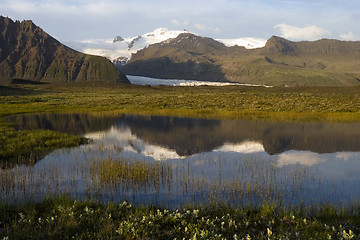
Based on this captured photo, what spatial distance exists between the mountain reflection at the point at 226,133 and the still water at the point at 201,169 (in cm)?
10

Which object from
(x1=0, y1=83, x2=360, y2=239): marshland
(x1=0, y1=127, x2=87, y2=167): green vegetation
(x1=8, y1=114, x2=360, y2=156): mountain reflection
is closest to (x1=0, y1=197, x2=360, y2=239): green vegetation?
(x1=0, y1=83, x2=360, y2=239): marshland

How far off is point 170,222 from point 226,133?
84.1 feet

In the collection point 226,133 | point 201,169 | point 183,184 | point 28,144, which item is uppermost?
point 28,144

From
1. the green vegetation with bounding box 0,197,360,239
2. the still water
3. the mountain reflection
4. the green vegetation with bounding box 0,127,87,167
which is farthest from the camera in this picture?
the mountain reflection

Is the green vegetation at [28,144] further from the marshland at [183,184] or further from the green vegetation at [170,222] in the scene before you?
the green vegetation at [170,222]

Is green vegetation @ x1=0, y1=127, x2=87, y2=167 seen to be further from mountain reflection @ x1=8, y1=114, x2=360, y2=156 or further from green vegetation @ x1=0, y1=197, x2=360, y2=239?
green vegetation @ x1=0, y1=197, x2=360, y2=239

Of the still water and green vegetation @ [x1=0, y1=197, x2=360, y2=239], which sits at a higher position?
green vegetation @ [x1=0, y1=197, x2=360, y2=239]

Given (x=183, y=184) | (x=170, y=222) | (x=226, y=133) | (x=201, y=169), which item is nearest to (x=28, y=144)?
(x=201, y=169)

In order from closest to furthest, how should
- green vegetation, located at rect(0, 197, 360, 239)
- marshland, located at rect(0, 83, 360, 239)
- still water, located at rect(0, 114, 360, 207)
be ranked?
green vegetation, located at rect(0, 197, 360, 239)
marshland, located at rect(0, 83, 360, 239)
still water, located at rect(0, 114, 360, 207)

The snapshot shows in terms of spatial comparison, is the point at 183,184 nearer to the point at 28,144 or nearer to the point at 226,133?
the point at 28,144

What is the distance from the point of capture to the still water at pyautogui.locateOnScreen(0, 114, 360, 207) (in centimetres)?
1492

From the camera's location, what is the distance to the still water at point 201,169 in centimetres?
1492

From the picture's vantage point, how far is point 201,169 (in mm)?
20328

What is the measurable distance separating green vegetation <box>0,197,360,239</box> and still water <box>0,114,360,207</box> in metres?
1.66
